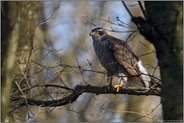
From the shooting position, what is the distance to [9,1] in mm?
3809

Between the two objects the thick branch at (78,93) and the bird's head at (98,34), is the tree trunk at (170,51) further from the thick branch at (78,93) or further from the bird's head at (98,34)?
the bird's head at (98,34)

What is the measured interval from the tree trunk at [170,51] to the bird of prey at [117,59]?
243 centimetres

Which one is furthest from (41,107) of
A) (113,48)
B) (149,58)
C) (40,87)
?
(149,58)

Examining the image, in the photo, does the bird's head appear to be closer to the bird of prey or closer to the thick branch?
the bird of prey

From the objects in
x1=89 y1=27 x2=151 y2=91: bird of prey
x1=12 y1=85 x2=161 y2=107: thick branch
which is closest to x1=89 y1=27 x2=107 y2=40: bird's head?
x1=89 y1=27 x2=151 y2=91: bird of prey

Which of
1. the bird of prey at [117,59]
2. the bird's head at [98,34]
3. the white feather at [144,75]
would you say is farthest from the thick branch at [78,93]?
the bird's head at [98,34]

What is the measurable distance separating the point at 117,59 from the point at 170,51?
3374 millimetres

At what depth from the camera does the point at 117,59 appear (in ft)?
24.9

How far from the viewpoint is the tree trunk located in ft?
13.5

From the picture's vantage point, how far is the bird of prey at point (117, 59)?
7.18 meters

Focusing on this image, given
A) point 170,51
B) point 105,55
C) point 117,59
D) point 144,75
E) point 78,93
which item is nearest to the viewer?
point 170,51

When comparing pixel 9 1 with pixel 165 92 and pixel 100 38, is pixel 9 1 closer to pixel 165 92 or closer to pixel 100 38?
pixel 165 92

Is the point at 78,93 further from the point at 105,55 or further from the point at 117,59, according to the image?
the point at 105,55

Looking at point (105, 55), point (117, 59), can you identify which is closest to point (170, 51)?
point (117, 59)
